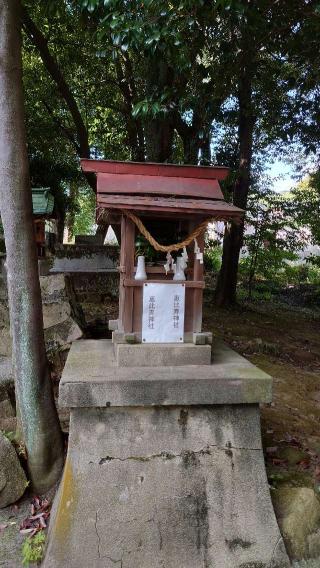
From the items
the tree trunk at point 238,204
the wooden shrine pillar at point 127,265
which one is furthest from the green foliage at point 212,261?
the wooden shrine pillar at point 127,265

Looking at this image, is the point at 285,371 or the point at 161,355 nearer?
the point at 161,355

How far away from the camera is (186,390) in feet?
11.5

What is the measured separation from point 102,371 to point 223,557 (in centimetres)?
181

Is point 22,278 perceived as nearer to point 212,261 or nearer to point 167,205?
point 167,205

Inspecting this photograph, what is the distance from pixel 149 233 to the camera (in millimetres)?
3885

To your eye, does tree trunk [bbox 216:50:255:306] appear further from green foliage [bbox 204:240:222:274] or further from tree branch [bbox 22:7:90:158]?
green foliage [bbox 204:240:222:274]

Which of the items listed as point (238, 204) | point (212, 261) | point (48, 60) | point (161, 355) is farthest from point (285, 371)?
point (212, 261)

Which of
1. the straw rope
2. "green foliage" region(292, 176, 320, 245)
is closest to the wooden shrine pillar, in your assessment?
the straw rope

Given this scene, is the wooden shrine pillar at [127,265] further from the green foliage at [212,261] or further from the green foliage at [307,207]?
the green foliage at [212,261]

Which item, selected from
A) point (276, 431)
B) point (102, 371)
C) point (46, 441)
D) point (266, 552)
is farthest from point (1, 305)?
point (266, 552)

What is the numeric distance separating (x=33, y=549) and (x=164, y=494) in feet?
3.78

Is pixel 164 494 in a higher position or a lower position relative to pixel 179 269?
lower

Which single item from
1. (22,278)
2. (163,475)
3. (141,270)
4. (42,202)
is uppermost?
(42,202)

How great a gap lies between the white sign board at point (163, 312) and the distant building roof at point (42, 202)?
8.67 m
